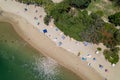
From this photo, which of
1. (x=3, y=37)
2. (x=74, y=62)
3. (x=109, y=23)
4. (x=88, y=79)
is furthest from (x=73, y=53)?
(x=3, y=37)

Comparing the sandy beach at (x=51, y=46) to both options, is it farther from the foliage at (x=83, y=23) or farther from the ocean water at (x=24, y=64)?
the foliage at (x=83, y=23)

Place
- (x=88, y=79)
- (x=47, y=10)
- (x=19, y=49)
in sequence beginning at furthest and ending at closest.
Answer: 1. (x=47, y=10)
2. (x=19, y=49)
3. (x=88, y=79)

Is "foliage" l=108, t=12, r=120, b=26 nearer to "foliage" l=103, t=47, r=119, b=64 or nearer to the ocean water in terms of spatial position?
"foliage" l=103, t=47, r=119, b=64

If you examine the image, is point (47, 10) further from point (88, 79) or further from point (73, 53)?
point (88, 79)

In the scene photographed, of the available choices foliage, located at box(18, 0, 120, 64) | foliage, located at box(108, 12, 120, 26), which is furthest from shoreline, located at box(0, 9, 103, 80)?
foliage, located at box(108, 12, 120, 26)

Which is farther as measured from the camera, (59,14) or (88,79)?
(59,14)

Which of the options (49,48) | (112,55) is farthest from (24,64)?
(112,55)
